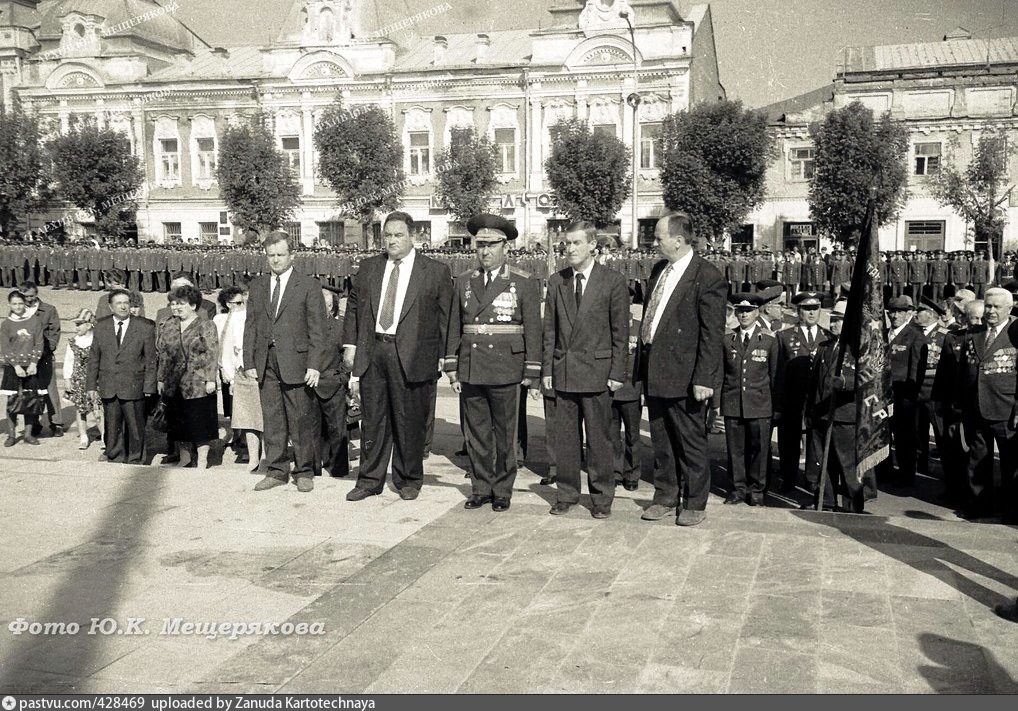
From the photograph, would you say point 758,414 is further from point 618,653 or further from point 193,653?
point 193,653

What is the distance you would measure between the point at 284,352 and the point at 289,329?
0.18m

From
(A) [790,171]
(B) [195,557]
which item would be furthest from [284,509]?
(A) [790,171]

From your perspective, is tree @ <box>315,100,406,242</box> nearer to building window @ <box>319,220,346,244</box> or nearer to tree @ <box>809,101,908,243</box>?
building window @ <box>319,220,346,244</box>

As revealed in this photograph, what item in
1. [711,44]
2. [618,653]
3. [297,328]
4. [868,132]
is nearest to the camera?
[618,653]

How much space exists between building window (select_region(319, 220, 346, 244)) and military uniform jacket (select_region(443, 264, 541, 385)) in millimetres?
37405

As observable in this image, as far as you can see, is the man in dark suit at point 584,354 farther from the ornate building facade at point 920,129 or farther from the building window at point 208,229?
the building window at point 208,229

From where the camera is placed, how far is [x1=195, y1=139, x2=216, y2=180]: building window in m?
45.3

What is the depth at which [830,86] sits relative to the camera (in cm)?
4250

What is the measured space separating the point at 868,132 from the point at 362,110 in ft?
62.3

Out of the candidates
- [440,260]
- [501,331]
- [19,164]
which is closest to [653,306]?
[501,331]

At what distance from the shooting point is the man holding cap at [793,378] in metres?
→ 8.05

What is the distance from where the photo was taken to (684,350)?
6.29 m

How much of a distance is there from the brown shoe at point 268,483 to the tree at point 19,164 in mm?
38965

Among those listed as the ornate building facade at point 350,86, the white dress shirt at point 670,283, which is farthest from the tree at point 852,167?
the white dress shirt at point 670,283
